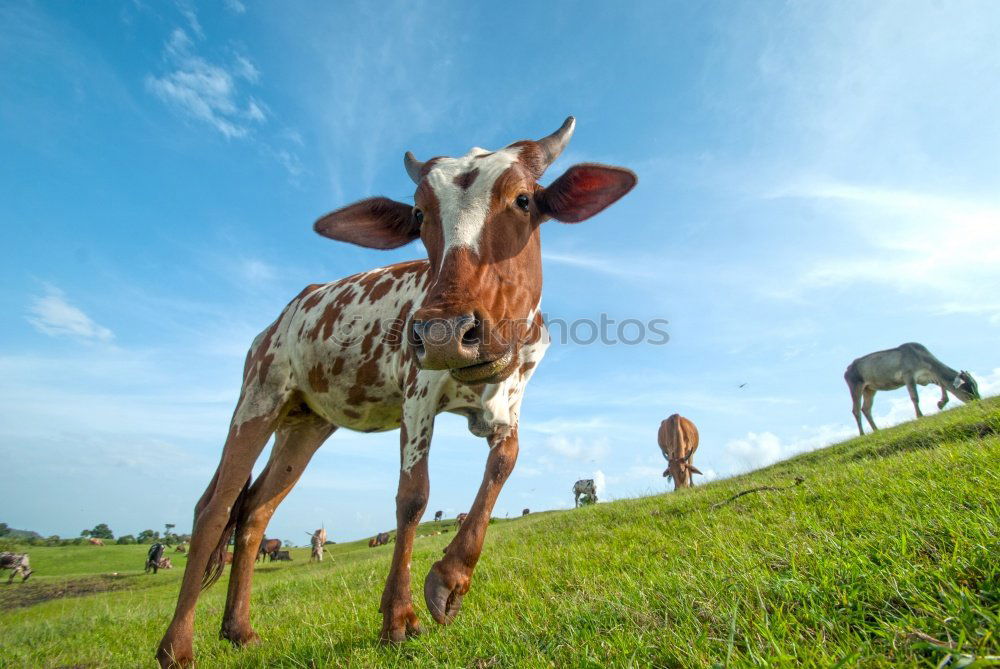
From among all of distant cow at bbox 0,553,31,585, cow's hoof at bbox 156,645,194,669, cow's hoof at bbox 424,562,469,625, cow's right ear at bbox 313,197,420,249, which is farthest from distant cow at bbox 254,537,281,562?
cow's hoof at bbox 424,562,469,625

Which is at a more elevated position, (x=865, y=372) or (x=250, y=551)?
(x=865, y=372)

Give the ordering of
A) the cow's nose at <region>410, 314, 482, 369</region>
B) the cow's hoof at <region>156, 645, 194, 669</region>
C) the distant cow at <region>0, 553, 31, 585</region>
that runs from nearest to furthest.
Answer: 1. the cow's nose at <region>410, 314, 482, 369</region>
2. the cow's hoof at <region>156, 645, 194, 669</region>
3. the distant cow at <region>0, 553, 31, 585</region>

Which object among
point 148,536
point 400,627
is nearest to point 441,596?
point 400,627

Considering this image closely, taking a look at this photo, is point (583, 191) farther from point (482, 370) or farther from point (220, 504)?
point (220, 504)

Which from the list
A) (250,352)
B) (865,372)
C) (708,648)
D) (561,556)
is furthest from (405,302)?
(865,372)

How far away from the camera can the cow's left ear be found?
402 centimetres

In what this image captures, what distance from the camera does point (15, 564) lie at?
1054 inches

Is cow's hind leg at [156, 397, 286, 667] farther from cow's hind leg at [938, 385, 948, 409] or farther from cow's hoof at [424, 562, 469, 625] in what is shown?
cow's hind leg at [938, 385, 948, 409]

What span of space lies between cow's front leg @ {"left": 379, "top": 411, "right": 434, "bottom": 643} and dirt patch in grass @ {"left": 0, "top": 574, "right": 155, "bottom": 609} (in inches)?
744

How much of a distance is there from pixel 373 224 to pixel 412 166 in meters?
0.57

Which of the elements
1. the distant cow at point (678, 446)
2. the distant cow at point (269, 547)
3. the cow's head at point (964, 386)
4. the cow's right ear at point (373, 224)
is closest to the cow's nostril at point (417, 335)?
the cow's right ear at point (373, 224)

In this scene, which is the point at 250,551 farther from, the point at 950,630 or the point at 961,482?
the point at 961,482

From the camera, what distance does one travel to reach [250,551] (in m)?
4.98

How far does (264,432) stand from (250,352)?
1145mm
